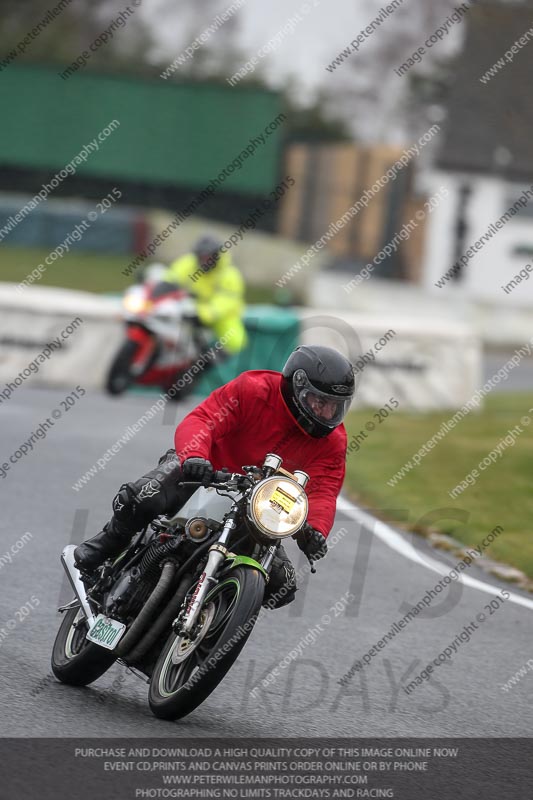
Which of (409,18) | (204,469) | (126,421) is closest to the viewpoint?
(204,469)

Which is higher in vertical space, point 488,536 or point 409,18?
point 488,536

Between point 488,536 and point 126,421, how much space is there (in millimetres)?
5233

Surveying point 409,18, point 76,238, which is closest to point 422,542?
point 76,238

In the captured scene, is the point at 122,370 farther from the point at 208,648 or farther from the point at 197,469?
the point at 208,648

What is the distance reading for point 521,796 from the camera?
5.45m

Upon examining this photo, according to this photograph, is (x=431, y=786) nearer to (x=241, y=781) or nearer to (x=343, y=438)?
(x=241, y=781)

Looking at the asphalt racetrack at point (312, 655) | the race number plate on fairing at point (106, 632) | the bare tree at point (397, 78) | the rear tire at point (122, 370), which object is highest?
the race number plate on fairing at point (106, 632)

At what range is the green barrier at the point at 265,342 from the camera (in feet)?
60.6

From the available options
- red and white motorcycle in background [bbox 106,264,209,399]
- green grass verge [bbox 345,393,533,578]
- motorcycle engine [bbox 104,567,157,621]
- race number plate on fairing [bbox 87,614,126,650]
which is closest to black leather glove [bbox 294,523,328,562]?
motorcycle engine [bbox 104,567,157,621]

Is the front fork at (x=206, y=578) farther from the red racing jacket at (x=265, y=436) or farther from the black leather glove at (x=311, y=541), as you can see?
the red racing jacket at (x=265, y=436)

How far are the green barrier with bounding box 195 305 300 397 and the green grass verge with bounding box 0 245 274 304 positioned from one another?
18580 millimetres

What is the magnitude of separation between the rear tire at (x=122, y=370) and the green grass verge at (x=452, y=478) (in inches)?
103

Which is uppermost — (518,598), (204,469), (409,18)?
(204,469)

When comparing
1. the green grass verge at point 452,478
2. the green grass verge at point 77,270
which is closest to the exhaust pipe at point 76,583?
the green grass verge at point 452,478
